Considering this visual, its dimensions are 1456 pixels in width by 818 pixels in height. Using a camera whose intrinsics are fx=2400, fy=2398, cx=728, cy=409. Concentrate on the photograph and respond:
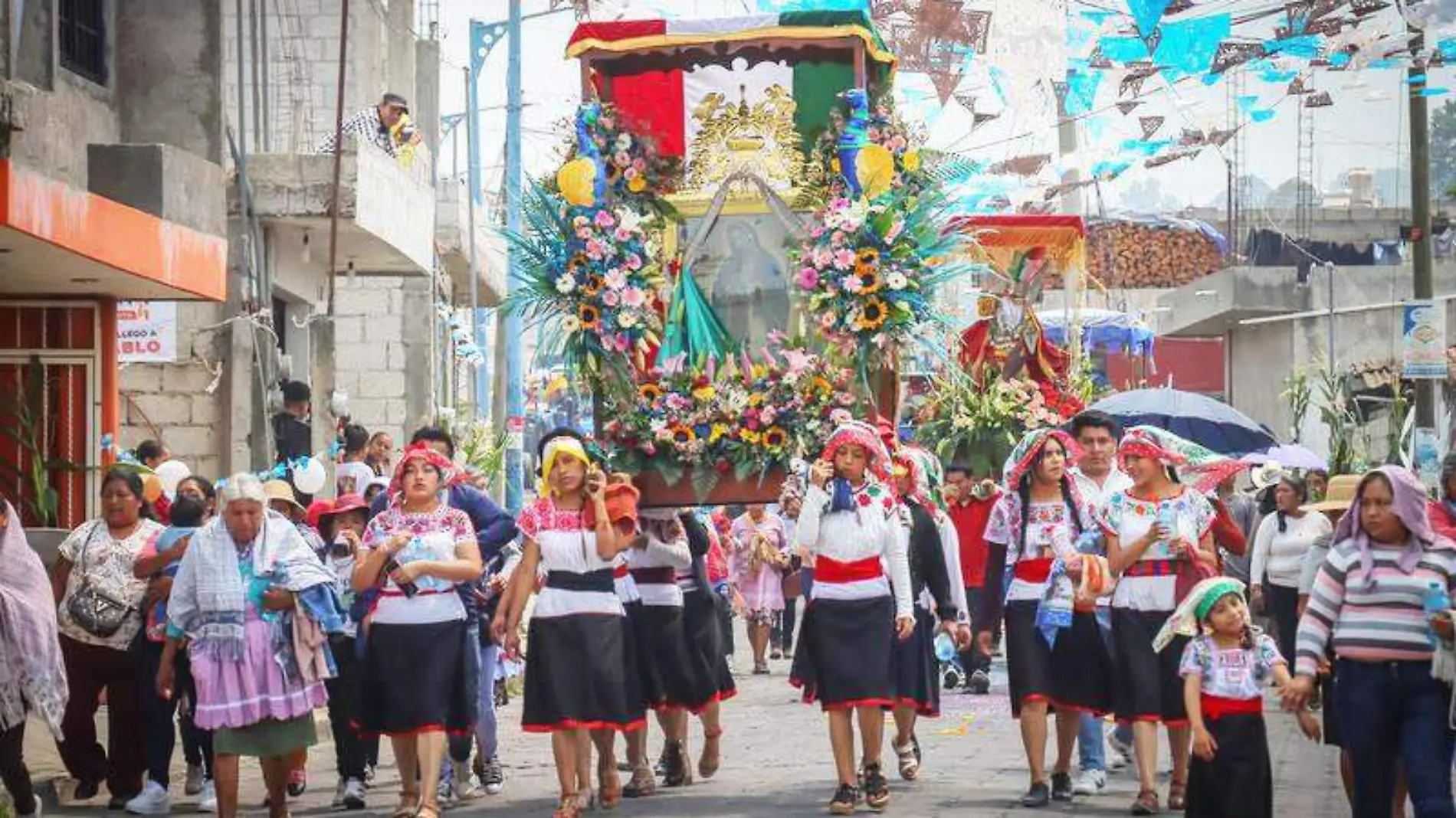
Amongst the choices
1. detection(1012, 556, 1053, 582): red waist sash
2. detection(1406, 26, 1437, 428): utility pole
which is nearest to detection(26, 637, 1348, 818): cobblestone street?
detection(1012, 556, 1053, 582): red waist sash

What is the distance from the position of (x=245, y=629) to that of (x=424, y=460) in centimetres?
130

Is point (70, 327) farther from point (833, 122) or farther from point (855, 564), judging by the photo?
point (855, 564)

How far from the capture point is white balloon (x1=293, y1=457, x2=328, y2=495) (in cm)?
1706

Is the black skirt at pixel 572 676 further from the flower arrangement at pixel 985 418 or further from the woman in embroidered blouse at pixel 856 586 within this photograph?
the flower arrangement at pixel 985 418

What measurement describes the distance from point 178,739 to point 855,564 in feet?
21.3

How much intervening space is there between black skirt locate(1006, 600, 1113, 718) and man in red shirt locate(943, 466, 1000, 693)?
24.9 feet

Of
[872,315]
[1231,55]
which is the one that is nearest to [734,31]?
[872,315]

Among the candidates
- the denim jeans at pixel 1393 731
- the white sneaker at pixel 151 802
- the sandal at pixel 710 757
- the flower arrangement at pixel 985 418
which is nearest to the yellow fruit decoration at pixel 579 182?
the sandal at pixel 710 757

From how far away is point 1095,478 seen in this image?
13.8 meters

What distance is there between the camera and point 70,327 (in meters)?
20.0

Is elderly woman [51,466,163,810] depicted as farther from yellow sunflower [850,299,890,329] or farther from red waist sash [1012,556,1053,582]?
red waist sash [1012,556,1053,582]

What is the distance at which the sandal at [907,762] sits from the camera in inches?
555

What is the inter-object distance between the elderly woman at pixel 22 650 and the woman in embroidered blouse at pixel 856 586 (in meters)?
3.94

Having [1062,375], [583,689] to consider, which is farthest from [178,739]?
[1062,375]
